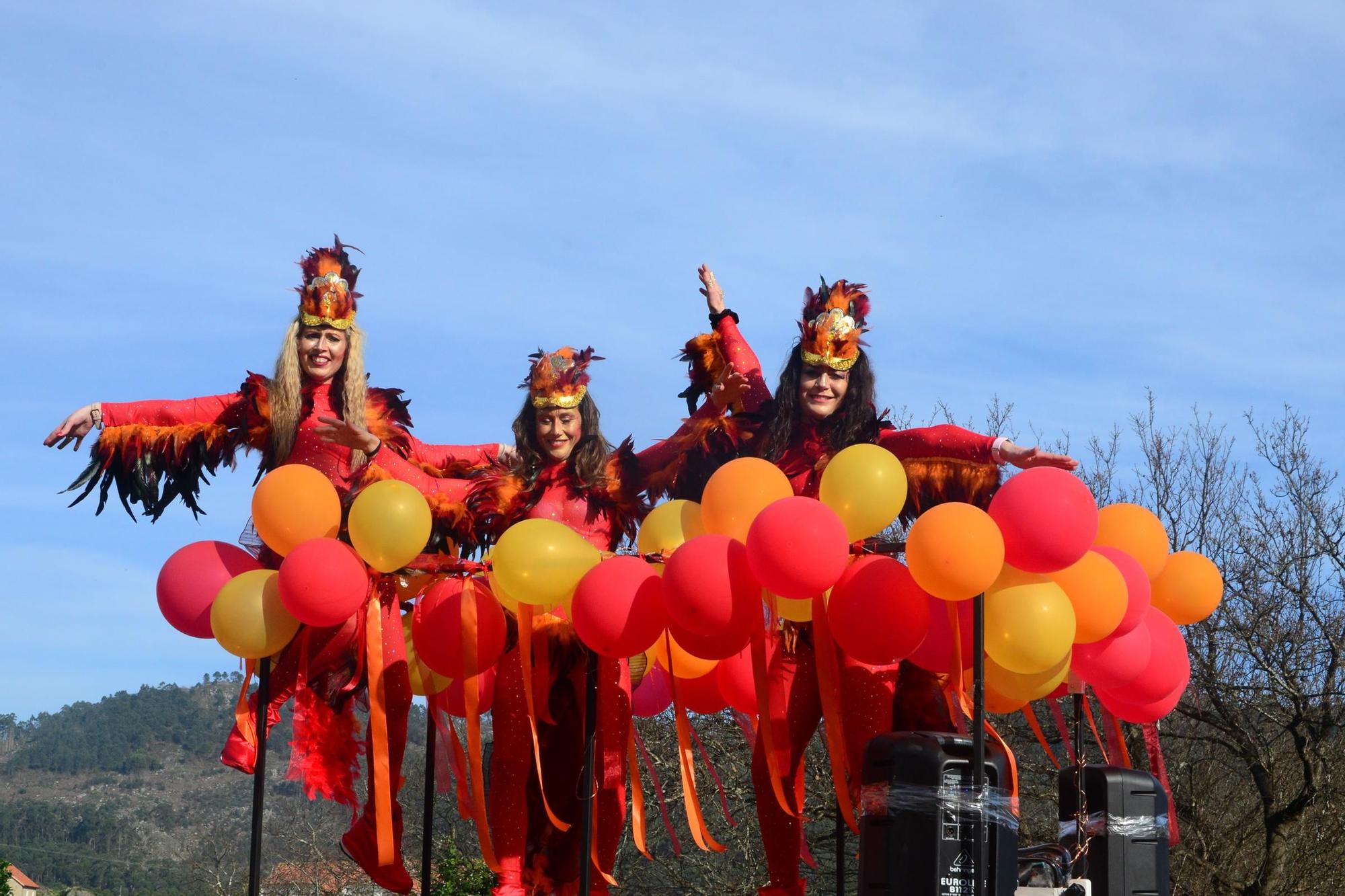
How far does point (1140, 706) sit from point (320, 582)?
2525mm

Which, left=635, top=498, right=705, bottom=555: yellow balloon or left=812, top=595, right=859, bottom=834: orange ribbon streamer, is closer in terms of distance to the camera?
left=812, top=595, right=859, bottom=834: orange ribbon streamer

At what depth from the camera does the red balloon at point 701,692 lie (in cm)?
519

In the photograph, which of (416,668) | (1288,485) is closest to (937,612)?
(416,668)

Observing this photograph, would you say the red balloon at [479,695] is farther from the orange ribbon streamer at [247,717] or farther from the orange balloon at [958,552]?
the orange balloon at [958,552]

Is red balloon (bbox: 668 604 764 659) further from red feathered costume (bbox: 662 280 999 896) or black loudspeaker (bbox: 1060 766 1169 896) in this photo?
black loudspeaker (bbox: 1060 766 1169 896)

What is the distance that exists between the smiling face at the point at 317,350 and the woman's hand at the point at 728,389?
1.37 m

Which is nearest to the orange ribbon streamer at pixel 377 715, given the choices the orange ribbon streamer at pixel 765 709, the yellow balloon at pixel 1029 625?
the orange ribbon streamer at pixel 765 709

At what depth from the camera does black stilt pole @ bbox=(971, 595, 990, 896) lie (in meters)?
3.78

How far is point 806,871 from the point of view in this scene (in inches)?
529

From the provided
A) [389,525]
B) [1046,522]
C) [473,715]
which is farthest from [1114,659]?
[389,525]

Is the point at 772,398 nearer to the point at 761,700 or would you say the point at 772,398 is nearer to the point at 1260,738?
the point at 761,700

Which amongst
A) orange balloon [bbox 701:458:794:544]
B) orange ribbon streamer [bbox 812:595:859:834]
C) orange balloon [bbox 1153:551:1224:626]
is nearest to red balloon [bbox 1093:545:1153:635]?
orange balloon [bbox 1153:551:1224:626]

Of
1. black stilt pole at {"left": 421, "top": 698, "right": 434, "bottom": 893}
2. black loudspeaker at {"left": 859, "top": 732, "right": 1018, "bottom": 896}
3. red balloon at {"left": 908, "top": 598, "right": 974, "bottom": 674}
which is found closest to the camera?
black loudspeaker at {"left": 859, "top": 732, "right": 1018, "bottom": 896}

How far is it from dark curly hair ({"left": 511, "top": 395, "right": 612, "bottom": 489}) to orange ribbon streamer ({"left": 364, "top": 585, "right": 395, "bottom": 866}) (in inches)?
31.3
